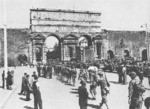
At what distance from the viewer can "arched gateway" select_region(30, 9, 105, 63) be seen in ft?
134

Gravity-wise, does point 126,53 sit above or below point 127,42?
below

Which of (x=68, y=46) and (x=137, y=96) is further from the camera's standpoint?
(x=68, y=46)

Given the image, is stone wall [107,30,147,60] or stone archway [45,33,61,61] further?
stone wall [107,30,147,60]

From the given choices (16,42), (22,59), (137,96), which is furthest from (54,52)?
(137,96)

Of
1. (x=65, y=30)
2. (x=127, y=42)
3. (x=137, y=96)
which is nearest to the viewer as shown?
(x=137, y=96)

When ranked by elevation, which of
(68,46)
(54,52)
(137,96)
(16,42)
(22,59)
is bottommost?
(137,96)

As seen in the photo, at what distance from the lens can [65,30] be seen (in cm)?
4222

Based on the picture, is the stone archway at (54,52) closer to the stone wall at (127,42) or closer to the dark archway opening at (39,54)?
the dark archway opening at (39,54)

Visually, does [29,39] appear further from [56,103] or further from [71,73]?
[56,103]

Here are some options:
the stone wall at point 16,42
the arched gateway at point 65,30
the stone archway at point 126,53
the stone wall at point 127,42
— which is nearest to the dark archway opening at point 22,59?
the stone wall at point 16,42

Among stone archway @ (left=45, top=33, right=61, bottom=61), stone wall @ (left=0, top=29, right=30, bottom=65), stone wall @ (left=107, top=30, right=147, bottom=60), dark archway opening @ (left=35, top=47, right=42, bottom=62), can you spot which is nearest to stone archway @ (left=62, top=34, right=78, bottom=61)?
stone archway @ (left=45, top=33, right=61, bottom=61)

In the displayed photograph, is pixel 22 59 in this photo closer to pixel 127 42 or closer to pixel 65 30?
pixel 65 30

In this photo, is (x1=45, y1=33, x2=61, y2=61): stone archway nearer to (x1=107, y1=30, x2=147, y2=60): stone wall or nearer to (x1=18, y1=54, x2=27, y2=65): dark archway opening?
(x1=18, y1=54, x2=27, y2=65): dark archway opening

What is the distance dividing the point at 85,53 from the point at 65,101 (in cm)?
3065
